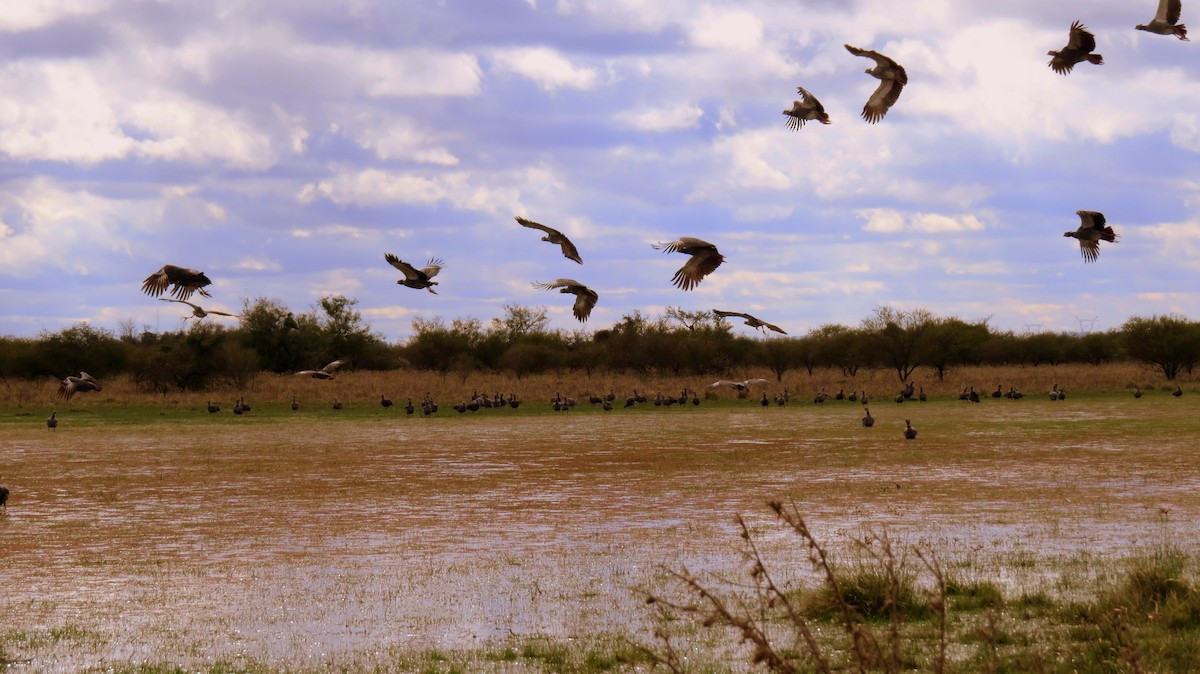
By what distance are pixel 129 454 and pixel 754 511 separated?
16.9 meters

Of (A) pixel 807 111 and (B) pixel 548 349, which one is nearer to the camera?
(A) pixel 807 111

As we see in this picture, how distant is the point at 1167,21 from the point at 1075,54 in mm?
1184

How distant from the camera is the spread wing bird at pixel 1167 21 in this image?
Result: 1389 centimetres

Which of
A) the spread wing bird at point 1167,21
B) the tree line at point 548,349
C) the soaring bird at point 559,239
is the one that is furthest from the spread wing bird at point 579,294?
the tree line at point 548,349

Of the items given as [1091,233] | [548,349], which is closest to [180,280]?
[1091,233]

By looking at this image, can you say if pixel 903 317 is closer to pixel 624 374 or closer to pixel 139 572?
pixel 624 374

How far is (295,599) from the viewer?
1195cm

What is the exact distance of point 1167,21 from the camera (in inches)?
556

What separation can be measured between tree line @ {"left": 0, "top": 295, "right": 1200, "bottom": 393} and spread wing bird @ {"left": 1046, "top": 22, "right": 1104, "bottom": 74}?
1809 inches

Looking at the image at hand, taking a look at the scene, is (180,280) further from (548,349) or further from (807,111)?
(548,349)

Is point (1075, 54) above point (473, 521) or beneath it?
above

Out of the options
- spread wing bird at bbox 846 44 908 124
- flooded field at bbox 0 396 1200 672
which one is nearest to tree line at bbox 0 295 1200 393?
flooded field at bbox 0 396 1200 672

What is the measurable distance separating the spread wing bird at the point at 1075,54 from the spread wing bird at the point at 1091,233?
2106 millimetres

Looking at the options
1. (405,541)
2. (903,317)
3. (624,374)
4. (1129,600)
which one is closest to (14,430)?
(405,541)
